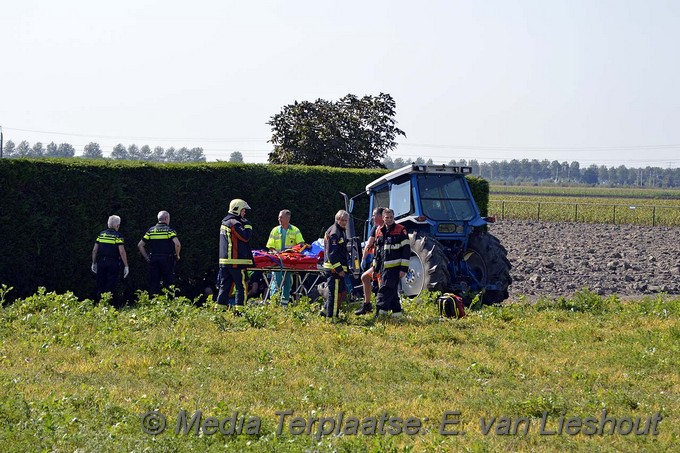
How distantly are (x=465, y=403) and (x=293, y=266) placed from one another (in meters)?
7.19

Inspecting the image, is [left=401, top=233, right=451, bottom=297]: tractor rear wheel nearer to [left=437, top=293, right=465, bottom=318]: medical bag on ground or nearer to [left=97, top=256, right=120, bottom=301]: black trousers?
[left=437, top=293, right=465, bottom=318]: medical bag on ground

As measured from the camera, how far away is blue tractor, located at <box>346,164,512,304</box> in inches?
600

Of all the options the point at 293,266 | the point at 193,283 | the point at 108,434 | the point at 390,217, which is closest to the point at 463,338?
the point at 390,217

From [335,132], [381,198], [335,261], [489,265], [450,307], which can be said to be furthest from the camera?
[335,132]

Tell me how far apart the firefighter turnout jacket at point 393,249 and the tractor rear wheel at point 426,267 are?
109 centimetres

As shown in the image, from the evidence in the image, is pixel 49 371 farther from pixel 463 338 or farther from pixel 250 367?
pixel 463 338

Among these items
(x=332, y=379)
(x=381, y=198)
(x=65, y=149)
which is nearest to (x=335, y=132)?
(x=381, y=198)

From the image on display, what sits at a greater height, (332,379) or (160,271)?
(160,271)

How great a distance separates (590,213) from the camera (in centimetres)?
5147

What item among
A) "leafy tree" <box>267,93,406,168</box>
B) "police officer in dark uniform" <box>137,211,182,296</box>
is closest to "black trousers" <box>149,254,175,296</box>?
"police officer in dark uniform" <box>137,211,182,296</box>

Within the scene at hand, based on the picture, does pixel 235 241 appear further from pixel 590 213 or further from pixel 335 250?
pixel 590 213

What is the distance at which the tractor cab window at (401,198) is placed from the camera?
16.1m

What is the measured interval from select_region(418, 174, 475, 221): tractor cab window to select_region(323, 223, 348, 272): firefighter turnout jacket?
106 inches

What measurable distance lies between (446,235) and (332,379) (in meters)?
6.51
